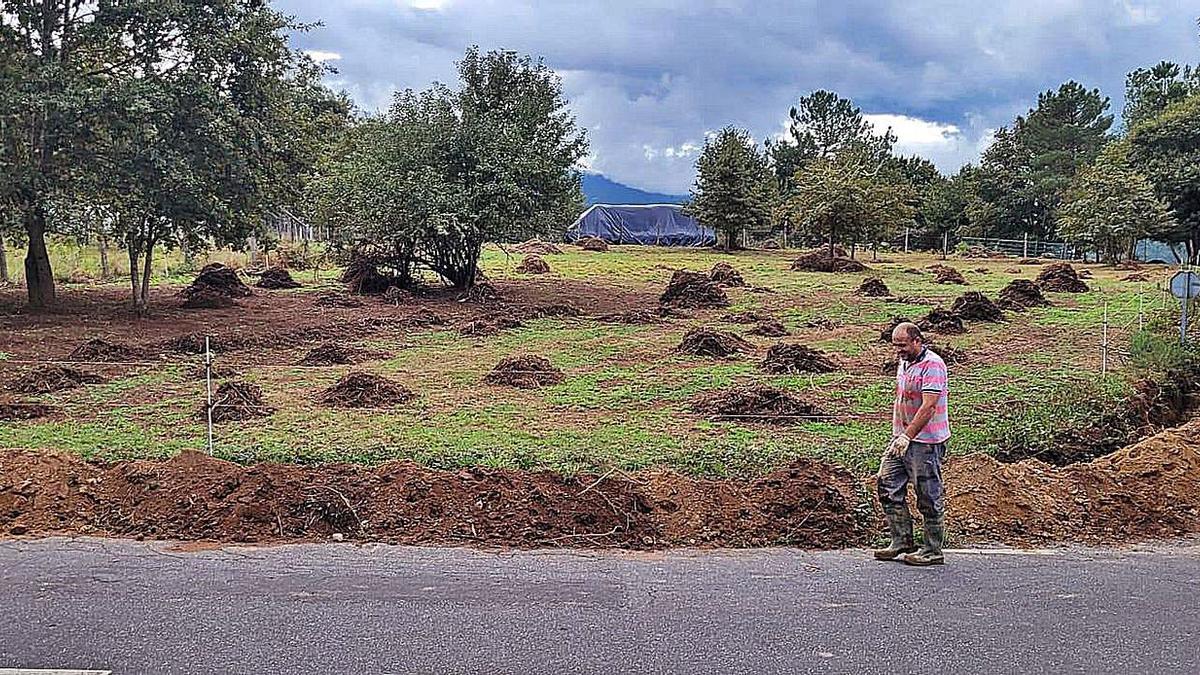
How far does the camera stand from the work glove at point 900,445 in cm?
605

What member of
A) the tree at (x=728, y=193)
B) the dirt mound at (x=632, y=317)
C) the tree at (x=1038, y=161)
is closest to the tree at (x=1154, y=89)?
the tree at (x=1038, y=161)

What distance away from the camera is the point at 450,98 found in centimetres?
2458

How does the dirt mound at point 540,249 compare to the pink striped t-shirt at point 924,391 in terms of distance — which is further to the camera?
the dirt mound at point 540,249

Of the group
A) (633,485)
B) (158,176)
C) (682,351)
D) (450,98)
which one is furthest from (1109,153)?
(633,485)

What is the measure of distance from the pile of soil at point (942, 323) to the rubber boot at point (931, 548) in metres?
13.2

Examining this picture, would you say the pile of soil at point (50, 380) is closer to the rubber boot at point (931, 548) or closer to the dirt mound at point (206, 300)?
the dirt mound at point (206, 300)

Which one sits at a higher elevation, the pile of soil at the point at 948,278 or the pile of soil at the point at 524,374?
the pile of soil at the point at 948,278

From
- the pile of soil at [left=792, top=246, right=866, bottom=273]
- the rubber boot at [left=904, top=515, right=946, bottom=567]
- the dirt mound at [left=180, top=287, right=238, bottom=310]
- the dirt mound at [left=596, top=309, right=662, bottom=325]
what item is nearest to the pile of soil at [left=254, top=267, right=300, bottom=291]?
the dirt mound at [left=180, top=287, right=238, bottom=310]

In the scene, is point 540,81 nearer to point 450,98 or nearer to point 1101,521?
point 450,98

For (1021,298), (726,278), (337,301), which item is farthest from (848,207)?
(337,301)

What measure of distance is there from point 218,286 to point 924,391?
2174cm

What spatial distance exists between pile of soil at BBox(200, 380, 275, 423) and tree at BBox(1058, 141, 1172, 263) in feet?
124

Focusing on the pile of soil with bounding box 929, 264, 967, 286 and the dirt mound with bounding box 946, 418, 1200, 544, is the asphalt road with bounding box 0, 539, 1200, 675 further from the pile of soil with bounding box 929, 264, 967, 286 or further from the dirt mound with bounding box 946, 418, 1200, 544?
the pile of soil with bounding box 929, 264, 967, 286

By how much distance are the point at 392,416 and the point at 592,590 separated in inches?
225
